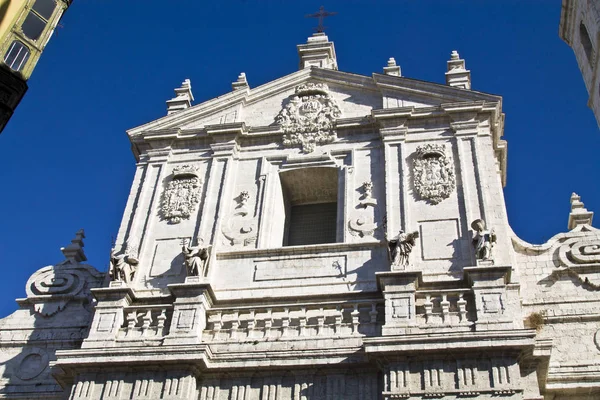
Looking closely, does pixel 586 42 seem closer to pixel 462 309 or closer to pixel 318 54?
pixel 318 54

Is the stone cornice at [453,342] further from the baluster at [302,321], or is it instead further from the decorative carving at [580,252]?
the decorative carving at [580,252]

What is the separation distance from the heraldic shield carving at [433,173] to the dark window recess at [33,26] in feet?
Answer: 28.7

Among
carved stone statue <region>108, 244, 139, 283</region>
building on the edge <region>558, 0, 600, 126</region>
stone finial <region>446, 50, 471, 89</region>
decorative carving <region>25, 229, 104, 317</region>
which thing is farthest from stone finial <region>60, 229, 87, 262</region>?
building on the edge <region>558, 0, 600, 126</region>

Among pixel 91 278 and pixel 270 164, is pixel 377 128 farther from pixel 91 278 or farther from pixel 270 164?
pixel 91 278

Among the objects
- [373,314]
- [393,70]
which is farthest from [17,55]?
[393,70]

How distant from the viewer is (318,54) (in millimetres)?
23078

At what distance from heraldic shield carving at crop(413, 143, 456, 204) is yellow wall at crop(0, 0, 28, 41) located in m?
9.15

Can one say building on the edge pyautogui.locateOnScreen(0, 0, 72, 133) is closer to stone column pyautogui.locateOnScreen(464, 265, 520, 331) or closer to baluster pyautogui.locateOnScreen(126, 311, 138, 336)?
baluster pyautogui.locateOnScreen(126, 311, 138, 336)

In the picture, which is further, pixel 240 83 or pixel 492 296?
pixel 240 83

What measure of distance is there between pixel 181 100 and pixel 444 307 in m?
10.4

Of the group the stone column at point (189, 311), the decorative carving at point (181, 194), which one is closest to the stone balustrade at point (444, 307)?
the stone column at point (189, 311)

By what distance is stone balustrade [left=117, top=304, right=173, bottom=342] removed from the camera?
1568 cm

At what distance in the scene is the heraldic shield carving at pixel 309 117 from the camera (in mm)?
19562

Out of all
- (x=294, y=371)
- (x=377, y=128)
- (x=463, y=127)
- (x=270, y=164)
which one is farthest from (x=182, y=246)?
(x=463, y=127)
